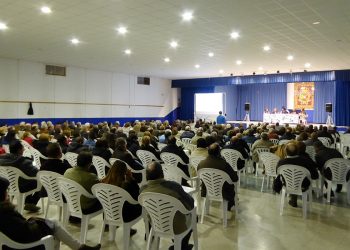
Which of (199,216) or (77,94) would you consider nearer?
(199,216)

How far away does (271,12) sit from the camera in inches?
259

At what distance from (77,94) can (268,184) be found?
12.2 metres

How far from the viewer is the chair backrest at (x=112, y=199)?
10.2 feet

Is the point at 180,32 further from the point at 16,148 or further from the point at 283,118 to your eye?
the point at 283,118

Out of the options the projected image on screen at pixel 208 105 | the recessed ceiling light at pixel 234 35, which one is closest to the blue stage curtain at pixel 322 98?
the projected image on screen at pixel 208 105

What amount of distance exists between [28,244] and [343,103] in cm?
1829

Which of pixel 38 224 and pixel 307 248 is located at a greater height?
pixel 38 224

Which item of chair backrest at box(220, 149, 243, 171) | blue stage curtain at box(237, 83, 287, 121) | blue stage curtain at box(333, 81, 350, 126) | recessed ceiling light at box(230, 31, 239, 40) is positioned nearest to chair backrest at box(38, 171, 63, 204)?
chair backrest at box(220, 149, 243, 171)

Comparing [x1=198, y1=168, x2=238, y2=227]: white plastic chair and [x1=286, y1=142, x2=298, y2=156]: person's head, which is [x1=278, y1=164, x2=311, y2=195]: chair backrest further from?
[x1=198, y1=168, x2=238, y2=227]: white plastic chair

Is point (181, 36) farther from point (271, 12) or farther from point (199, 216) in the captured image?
point (199, 216)

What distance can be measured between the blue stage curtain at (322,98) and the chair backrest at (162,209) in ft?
61.3

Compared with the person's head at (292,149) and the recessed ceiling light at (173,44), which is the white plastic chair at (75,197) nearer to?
the person's head at (292,149)

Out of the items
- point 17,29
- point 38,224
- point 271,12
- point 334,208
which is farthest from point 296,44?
point 38,224

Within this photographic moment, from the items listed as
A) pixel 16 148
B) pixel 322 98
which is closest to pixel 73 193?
pixel 16 148
